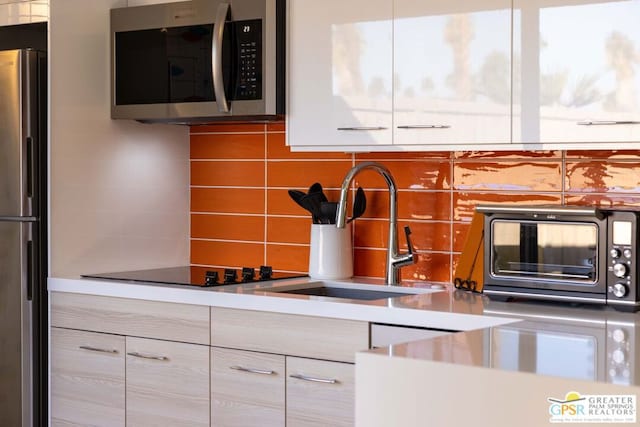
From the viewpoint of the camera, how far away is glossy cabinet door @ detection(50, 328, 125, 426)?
11.7ft

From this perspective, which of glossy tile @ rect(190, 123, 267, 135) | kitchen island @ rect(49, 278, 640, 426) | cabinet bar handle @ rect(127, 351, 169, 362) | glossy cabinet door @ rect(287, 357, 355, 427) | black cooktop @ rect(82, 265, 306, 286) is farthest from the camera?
glossy tile @ rect(190, 123, 267, 135)

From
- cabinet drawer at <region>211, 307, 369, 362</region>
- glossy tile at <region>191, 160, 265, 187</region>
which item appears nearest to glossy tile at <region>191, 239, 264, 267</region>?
glossy tile at <region>191, 160, 265, 187</region>

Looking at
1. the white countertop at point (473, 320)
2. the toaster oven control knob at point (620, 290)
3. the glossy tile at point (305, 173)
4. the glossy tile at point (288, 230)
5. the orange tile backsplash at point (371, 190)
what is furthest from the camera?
the glossy tile at point (288, 230)

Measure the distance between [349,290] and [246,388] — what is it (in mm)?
542

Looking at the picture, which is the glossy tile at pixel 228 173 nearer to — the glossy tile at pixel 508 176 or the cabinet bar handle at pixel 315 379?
the glossy tile at pixel 508 176

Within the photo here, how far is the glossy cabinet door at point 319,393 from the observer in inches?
118

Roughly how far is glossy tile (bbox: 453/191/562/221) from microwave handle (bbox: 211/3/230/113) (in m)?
0.85

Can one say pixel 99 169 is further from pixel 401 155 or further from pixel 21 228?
pixel 401 155

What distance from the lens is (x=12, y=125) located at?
12.1ft

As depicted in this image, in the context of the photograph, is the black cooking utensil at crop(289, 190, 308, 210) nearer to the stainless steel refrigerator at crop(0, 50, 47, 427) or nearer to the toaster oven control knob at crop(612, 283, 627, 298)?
the stainless steel refrigerator at crop(0, 50, 47, 427)

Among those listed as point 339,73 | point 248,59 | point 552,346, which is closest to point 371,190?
point 339,73

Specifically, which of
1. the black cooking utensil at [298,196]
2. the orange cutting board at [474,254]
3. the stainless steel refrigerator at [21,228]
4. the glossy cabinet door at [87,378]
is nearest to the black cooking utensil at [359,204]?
the black cooking utensil at [298,196]

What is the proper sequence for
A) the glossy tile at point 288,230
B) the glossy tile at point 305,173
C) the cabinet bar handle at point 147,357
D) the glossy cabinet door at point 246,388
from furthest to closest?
1. the glossy tile at point 288,230
2. the glossy tile at point 305,173
3. the cabinet bar handle at point 147,357
4. the glossy cabinet door at point 246,388

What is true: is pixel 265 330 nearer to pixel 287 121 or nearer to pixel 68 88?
pixel 287 121
